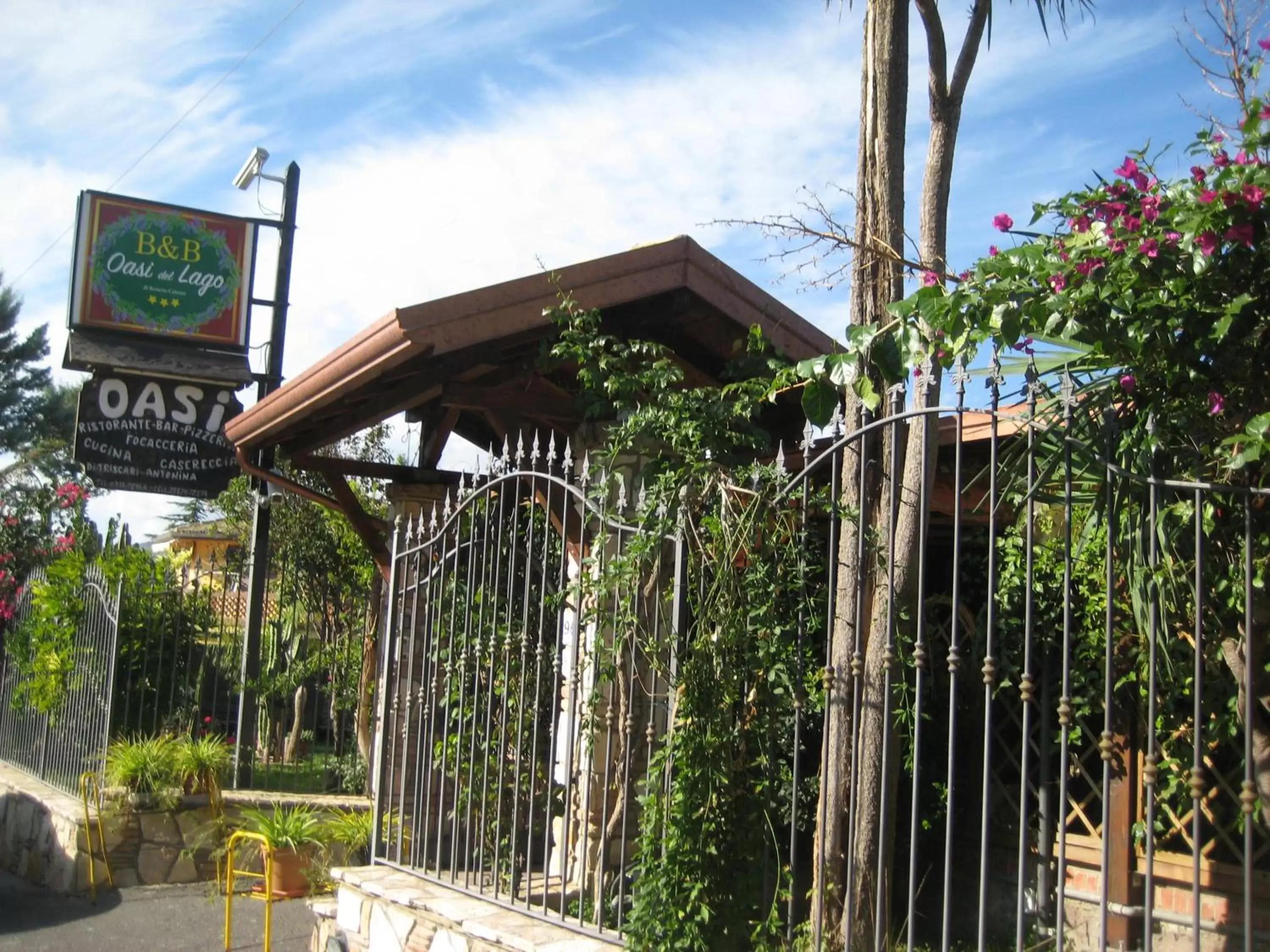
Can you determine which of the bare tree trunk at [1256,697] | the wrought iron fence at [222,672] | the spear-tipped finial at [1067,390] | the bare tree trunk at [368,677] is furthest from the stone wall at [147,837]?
the spear-tipped finial at [1067,390]

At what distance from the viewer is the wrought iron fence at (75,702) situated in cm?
955

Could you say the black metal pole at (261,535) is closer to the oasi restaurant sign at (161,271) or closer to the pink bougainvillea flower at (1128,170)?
the oasi restaurant sign at (161,271)

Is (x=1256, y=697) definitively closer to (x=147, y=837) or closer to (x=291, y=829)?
(x=291, y=829)

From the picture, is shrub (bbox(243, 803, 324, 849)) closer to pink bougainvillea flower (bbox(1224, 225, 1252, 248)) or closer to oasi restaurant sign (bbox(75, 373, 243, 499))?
oasi restaurant sign (bbox(75, 373, 243, 499))

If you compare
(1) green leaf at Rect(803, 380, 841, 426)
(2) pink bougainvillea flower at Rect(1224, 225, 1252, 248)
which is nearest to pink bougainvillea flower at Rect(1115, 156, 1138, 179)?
(2) pink bougainvillea flower at Rect(1224, 225, 1252, 248)

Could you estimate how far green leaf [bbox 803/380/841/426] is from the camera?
420 centimetres

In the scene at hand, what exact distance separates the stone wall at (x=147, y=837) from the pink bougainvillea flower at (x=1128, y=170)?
7034mm

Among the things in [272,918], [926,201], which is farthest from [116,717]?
[926,201]

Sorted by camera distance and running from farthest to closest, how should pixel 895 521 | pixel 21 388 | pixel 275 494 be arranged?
pixel 21 388, pixel 275 494, pixel 895 521

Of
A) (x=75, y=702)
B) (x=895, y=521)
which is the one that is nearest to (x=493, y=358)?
(x=895, y=521)

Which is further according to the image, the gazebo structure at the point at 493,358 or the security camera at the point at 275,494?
the security camera at the point at 275,494

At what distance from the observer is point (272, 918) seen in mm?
7730

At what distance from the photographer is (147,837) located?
9.06 m

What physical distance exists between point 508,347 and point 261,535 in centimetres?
404
